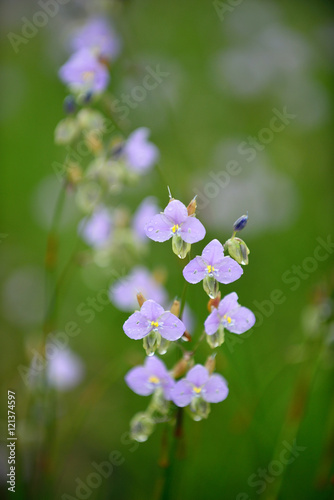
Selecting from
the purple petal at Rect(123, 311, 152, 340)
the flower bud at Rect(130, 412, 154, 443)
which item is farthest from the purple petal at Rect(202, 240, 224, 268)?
the flower bud at Rect(130, 412, 154, 443)

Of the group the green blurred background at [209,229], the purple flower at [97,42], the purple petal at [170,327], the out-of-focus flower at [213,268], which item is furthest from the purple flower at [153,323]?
the purple flower at [97,42]

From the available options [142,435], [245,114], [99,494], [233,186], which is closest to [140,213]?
[142,435]

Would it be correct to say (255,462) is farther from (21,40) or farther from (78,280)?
(21,40)

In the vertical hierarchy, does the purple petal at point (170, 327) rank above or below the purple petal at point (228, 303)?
below

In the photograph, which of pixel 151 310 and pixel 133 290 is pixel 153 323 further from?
pixel 133 290

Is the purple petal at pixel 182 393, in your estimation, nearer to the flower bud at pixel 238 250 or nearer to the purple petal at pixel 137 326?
the purple petal at pixel 137 326
